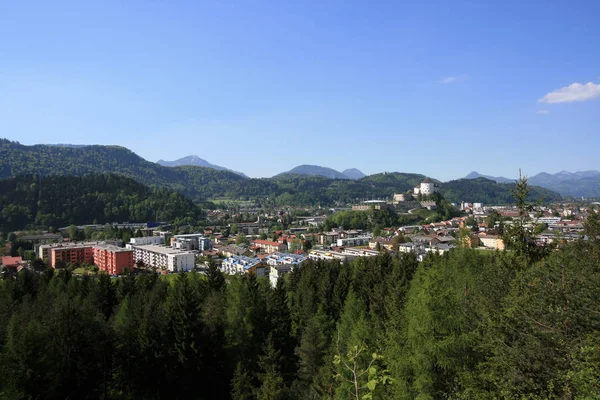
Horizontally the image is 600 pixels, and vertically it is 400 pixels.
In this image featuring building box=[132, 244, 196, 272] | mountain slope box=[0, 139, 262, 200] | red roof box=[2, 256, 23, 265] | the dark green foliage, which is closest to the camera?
the dark green foliage

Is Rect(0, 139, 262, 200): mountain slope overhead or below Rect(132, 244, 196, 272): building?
overhead

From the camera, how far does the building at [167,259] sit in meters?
38.9

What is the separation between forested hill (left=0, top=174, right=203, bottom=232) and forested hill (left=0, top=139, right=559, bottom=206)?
1834 inches

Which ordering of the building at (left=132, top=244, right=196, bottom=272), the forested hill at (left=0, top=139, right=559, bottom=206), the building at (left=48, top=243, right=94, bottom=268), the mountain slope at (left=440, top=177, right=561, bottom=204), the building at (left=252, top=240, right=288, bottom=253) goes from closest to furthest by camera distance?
1. the building at (left=132, top=244, right=196, bottom=272)
2. the building at (left=48, top=243, right=94, bottom=268)
3. the building at (left=252, top=240, right=288, bottom=253)
4. the forested hill at (left=0, top=139, right=559, bottom=206)
5. the mountain slope at (left=440, top=177, right=561, bottom=204)

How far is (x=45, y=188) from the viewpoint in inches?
2790

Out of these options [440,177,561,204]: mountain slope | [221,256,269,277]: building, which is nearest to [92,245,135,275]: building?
[221,256,269,277]: building

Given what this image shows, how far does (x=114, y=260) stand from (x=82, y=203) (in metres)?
37.8

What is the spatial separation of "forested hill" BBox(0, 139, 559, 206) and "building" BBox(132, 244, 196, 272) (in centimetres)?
8092

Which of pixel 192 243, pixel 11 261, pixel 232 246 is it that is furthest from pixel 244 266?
pixel 11 261

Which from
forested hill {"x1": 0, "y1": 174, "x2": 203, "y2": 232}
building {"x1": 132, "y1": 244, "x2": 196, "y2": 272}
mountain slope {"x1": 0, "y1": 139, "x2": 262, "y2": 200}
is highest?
mountain slope {"x1": 0, "y1": 139, "x2": 262, "y2": 200}

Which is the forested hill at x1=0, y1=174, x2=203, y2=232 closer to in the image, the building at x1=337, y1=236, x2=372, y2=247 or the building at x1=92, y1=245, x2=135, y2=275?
the building at x1=92, y1=245, x2=135, y2=275

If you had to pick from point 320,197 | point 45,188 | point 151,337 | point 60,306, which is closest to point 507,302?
point 151,337

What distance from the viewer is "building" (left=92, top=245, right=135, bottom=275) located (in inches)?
1519

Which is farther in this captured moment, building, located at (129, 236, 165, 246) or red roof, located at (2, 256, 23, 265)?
building, located at (129, 236, 165, 246)
